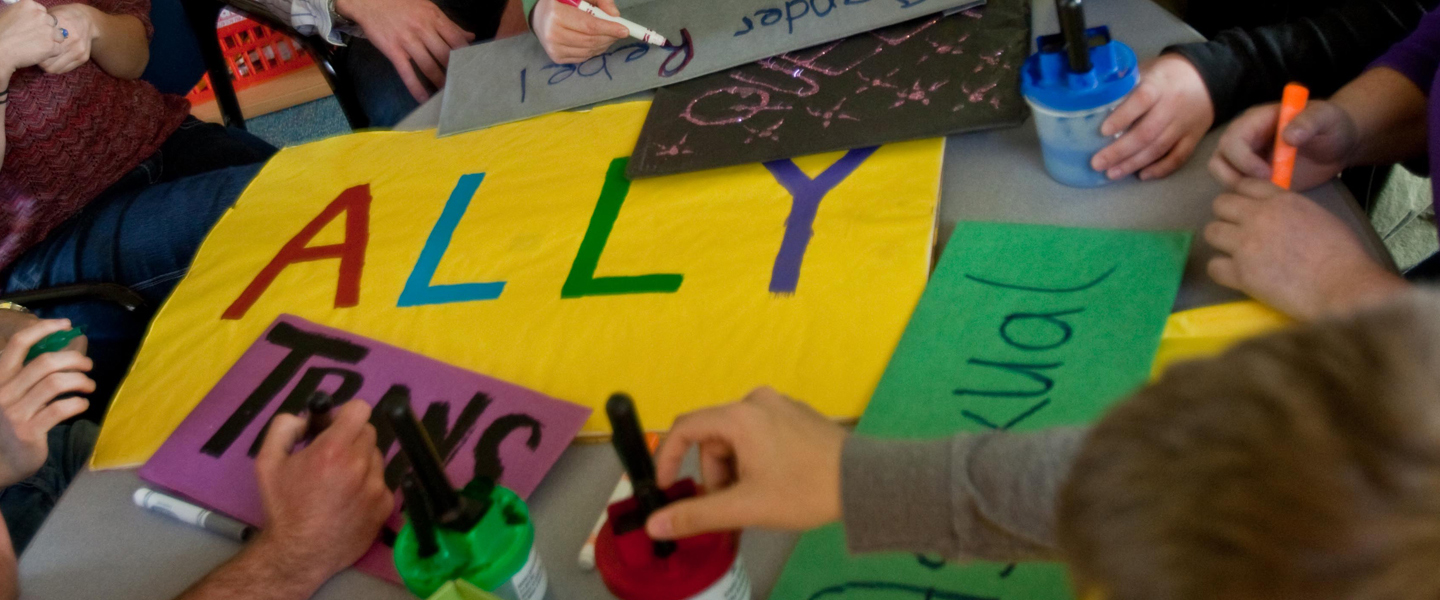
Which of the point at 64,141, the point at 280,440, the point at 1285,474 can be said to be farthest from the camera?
the point at 64,141

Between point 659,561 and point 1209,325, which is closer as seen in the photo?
point 659,561

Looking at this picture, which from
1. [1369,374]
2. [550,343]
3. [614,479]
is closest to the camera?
[1369,374]

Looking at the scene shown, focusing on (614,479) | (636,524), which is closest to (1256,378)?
(636,524)

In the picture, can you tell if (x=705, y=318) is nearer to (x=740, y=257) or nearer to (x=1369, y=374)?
(x=740, y=257)

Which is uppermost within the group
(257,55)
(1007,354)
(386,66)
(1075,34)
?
(1075,34)

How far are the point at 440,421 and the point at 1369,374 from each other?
587 millimetres

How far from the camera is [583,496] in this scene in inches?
25.5

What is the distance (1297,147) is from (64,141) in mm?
1458

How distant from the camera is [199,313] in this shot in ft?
2.99

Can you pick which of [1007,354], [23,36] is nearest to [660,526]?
[1007,354]

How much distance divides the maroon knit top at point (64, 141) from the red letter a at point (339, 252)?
0.60 meters

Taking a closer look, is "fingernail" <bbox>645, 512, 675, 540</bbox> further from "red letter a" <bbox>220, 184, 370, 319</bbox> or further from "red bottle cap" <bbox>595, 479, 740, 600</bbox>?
"red letter a" <bbox>220, 184, 370, 319</bbox>

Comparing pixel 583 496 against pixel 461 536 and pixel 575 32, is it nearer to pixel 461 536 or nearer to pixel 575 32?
pixel 461 536

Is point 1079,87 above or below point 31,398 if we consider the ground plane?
above
